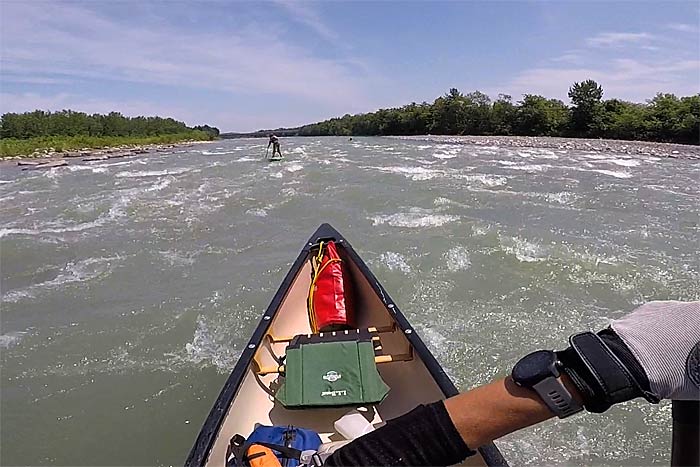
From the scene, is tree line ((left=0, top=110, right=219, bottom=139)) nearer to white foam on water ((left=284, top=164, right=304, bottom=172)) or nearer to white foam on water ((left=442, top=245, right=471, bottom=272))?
white foam on water ((left=284, top=164, right=304, bottom=172))

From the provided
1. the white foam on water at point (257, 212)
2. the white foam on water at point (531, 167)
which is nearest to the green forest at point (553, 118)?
the white foam on water at point (531, 167)

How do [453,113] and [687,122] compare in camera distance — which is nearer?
[687,122]

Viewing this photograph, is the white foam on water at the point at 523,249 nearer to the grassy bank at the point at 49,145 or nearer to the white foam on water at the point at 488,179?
the white foam on water at the point at 488,179

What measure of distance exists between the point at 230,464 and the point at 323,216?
982 cm

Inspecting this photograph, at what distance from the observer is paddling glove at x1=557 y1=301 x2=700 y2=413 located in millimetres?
1065

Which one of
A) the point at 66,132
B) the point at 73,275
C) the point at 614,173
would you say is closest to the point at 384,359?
the point at 73,275

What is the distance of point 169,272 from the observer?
28.2ft

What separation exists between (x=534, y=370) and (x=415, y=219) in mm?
10487

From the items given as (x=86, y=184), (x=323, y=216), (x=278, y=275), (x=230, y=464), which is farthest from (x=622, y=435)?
(x=86, y=184)

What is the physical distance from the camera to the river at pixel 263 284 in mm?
4402

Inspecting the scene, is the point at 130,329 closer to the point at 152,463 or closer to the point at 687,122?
the point at 152,463

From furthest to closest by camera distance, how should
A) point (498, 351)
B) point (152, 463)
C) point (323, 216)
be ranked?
1. point (323, 216)
2. point (498, 351)
3. point (152, 463)

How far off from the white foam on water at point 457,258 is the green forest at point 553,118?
29.4m

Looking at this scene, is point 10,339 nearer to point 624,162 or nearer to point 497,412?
point 497,412
